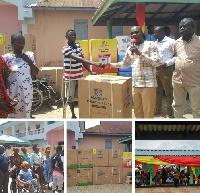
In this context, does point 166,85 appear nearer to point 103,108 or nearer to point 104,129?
point 103,108

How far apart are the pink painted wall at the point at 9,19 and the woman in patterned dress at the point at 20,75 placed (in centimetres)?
1042

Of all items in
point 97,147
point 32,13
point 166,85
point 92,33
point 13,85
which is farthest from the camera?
point 92,33

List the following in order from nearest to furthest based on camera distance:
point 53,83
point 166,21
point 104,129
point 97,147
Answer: point 104,129
point 97,147
point 53,83
point 166,21

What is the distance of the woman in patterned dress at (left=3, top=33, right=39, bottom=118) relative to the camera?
4.00 m

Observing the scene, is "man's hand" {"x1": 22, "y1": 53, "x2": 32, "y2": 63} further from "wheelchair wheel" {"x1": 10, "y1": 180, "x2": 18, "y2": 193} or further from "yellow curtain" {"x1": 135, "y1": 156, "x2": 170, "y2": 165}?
"yellow curtain" {"x1": 135, "y1": 156, "x2": 170, "y2": 165}

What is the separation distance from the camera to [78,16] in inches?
498

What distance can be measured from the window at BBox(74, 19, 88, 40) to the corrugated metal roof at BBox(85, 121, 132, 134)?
1015 centimetres

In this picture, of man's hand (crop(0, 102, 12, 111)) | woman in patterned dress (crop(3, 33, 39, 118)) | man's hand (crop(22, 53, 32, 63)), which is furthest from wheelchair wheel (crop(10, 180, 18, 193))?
man's hand (crop(22, 53, 32, 63))

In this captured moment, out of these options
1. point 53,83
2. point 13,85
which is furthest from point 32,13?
point 13,85

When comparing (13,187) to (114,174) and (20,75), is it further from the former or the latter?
(20,75)

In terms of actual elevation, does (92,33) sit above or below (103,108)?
above

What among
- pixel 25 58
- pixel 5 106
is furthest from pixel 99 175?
pixel 25 58

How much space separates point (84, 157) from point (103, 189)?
37cm

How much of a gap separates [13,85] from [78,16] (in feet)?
30.1
